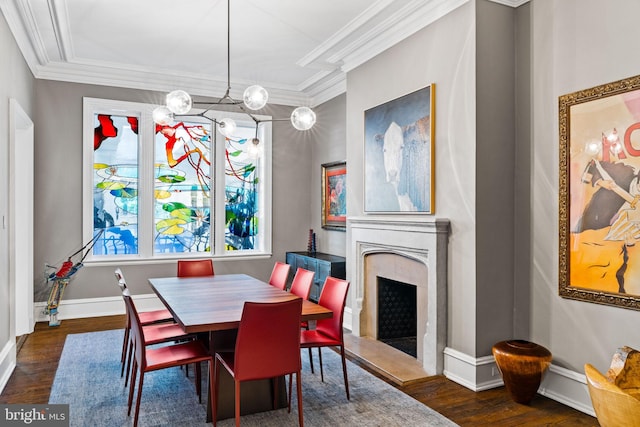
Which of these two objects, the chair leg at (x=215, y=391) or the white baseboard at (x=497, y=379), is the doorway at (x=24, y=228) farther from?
the white baseboard at (x=497, y=379)

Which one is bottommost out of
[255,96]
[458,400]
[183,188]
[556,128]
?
[458,400]

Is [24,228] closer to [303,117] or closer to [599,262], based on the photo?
[303,117]

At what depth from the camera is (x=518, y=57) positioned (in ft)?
11.0

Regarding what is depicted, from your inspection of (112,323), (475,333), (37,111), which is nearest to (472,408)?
(475,333)

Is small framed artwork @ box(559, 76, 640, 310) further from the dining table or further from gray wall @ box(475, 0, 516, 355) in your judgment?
the dining table

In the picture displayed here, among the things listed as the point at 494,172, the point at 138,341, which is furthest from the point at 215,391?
the point at 494,172

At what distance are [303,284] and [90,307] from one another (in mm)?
3122

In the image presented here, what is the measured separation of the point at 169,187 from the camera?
5824mm

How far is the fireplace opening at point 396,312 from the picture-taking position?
4.38 metres

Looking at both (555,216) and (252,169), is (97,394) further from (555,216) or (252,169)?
(252,169)

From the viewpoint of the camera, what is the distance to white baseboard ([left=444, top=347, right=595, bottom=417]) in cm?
291

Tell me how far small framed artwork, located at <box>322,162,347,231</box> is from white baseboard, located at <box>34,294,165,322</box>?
7.87ft

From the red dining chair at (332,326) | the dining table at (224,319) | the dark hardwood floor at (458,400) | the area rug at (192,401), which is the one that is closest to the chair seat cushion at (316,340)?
the red dining chair at (332,326)

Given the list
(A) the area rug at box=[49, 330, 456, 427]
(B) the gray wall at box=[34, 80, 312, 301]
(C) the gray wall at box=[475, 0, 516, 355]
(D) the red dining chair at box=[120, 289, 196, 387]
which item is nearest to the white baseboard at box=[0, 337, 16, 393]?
(A) the area rug at box=[49, 330, 456, 427]
